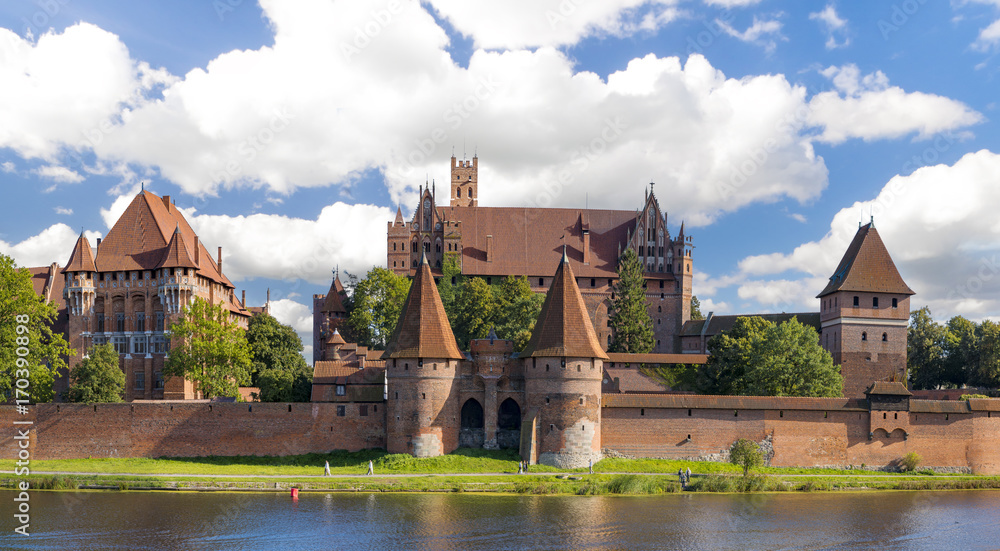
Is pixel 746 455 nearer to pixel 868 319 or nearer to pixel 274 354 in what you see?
pixel 868 319

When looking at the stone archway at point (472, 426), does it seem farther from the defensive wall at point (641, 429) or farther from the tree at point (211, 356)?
the tree at point (211, 356)

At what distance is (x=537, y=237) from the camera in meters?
76.4

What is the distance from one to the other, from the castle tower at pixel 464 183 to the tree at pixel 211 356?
39.0 m

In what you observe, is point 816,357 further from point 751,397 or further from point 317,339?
point 317,339

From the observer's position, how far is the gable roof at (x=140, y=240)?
61.0 meters

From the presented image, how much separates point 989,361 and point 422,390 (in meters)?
40.9

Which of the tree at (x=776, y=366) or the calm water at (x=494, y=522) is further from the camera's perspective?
the tree at (x=776, y=366)

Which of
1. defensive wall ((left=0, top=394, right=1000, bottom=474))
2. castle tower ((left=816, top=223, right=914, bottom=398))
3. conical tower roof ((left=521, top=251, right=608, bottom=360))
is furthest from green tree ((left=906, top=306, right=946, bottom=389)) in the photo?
conical tower roof ((left=521, top=251, right=608, bottom=360))

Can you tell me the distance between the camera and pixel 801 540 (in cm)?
3075

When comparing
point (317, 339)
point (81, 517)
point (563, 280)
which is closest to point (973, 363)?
A: point (563, 280)

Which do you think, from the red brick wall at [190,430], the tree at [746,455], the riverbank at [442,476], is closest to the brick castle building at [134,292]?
the red brick wall at [190,430]

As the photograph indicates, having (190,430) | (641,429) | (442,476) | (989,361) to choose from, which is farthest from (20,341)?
(989,361)

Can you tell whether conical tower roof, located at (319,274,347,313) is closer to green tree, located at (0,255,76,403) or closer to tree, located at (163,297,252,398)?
tree, located at (163,297,252,398)

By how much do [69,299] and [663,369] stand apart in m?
38.3
